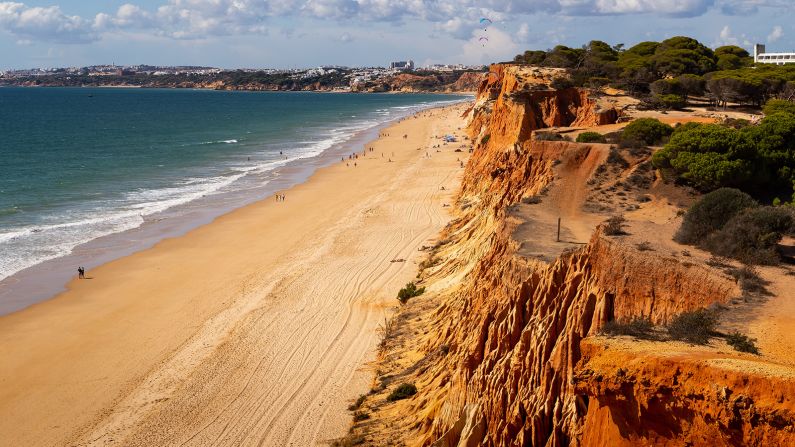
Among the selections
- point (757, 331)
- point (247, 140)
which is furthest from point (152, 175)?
point (757, 331)

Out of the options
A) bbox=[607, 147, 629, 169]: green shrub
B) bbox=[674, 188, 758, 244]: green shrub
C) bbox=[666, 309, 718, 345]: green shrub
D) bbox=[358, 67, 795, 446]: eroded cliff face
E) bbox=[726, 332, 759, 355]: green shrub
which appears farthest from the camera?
bbox=[607, 147, 629, 169]: green shrub

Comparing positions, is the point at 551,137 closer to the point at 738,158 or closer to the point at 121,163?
the point at 738,158

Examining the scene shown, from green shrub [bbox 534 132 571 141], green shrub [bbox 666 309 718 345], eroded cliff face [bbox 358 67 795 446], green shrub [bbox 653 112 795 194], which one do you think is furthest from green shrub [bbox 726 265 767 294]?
green shrub [bbox 534 132 571 141]

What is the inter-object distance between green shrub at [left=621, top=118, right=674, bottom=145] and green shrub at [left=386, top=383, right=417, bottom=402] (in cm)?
1744

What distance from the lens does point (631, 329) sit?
39.0ft

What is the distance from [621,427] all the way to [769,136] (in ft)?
63.4

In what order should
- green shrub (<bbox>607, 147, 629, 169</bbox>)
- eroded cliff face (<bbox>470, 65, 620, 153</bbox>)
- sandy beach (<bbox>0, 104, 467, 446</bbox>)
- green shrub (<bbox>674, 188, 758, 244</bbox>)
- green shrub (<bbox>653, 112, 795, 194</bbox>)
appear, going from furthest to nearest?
eroded cliff face (<bbox>470, 65, 620, 153</bbox>), green shrub (<bbox>607, 147, 629, 169</bbox>), green shrub (<bbox>653, 112, 795, 194</bbox>), sandy beach (<bbox>0, 104, 467, 446</bbox>), green shrub (<bbox>674, 188, 758, 244</bbox>)

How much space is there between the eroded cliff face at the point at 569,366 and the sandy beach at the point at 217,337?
104 inches

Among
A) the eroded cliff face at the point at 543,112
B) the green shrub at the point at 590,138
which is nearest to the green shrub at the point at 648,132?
the green shrub at the point at 590,138

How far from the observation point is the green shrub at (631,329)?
11711 mm

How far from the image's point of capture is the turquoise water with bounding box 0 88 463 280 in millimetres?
43688

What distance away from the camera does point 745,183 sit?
2484 cm

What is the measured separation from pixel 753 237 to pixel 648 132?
50.7 ft

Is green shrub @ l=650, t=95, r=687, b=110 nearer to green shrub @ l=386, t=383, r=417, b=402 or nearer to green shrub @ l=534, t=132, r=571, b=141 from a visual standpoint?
green shrub @ l=534, t=132, r=571, b=141
